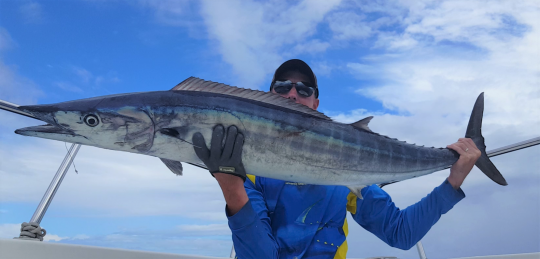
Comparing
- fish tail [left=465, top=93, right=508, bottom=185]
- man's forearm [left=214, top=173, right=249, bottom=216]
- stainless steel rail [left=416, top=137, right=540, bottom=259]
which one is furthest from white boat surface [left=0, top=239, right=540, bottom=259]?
stainless steel rail [left=416, top=137, right=540, bottom=259]

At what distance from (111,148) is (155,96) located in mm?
407

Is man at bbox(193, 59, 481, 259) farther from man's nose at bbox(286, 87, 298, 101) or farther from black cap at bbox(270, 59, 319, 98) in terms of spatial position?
black cap at bbox(270, 59, 319, 98)

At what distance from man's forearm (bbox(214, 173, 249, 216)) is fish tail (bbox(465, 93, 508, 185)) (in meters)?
2.09

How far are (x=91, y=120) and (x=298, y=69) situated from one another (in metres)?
2.17

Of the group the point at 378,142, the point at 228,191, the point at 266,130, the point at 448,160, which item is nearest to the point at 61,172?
the point at 228,191

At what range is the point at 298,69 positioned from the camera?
11.7ft

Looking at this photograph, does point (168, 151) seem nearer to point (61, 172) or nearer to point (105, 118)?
point (105, 118)

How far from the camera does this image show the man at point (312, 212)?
235 centimetres

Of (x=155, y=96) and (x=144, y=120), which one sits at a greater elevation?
(x=155, y=96)

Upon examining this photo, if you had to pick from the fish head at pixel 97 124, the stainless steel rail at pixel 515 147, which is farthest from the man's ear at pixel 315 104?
the stainless steel rail at pixel 515 147

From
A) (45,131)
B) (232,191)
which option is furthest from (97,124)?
(232,191)

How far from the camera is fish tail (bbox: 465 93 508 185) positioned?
2902 millimetres

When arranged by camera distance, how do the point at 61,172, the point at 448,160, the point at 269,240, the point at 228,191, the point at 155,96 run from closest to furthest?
the point at 155,96 < the point at 228,191 < the point at 269,240 < the point at 448,160 < the point at 61,172

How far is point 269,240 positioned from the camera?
2469 millimetres
